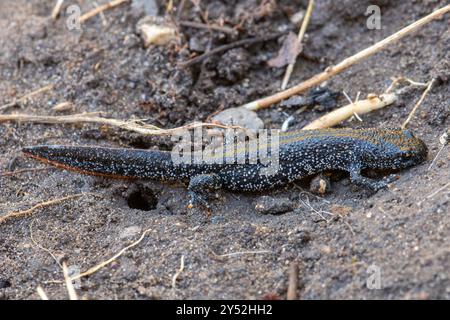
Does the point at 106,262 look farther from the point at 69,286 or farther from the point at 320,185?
the point at 320,185

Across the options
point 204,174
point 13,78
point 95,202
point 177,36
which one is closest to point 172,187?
point 204,174

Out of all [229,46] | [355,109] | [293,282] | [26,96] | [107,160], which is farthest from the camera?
[229,46]

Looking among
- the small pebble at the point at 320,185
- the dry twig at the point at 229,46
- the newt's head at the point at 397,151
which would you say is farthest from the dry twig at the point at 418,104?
the dry twig at the point at 229,46

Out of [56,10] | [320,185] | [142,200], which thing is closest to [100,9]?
[56,10]

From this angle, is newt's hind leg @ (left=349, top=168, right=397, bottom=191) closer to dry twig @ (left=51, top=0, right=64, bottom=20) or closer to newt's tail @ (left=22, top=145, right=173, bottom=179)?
newt's tail @ (left=22, top=145, right=173, bottom=179)

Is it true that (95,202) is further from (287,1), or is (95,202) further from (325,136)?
(287,1)

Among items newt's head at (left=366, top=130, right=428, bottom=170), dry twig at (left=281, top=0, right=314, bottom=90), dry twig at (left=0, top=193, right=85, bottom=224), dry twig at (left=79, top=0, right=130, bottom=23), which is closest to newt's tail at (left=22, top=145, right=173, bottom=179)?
dry twig at (left=0, top=193, right=85, bottom=224)

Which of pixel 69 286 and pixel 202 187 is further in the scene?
pixel 202 187
